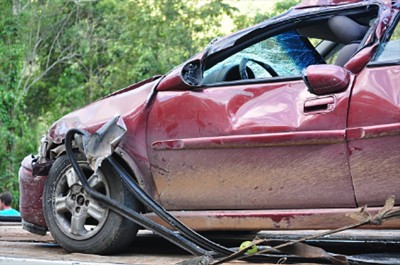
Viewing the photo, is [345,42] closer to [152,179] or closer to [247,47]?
[247,47]

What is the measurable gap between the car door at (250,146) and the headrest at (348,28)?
0.51m

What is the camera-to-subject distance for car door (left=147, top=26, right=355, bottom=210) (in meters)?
3.58

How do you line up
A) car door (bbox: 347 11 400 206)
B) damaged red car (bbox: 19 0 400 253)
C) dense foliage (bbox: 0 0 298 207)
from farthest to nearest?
dense foliage (bbox: 0 0 298 207), damaged red car (bbox: 19 0 400 253), car door (bbox: 347 11 400 206)

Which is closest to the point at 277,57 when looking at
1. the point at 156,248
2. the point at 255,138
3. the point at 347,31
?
the point at 347,31

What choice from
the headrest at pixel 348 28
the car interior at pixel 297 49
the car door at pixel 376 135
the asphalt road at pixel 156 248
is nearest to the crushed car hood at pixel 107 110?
the car interior at pixel 297 49

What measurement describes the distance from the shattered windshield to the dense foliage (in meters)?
15.5

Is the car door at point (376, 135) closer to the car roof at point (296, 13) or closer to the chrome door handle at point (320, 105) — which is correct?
the chrome door handle at point (320, 105)

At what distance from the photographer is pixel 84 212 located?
4.25 meters

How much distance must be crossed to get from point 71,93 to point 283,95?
1945 centimetres

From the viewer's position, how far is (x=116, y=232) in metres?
4.12

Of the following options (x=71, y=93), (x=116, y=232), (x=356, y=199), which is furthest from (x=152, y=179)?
(x=71, y=93)

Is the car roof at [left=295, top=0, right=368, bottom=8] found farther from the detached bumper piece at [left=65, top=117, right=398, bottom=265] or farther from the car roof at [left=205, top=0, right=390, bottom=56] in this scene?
the detached bumper piece at [left=65, top=117, right=398, bottom=265]

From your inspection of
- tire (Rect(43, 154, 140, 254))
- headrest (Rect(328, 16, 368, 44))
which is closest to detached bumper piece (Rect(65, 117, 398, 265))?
tire (Rect(43, 154, 140, 254))

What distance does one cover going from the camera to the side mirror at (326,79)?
3562mm
